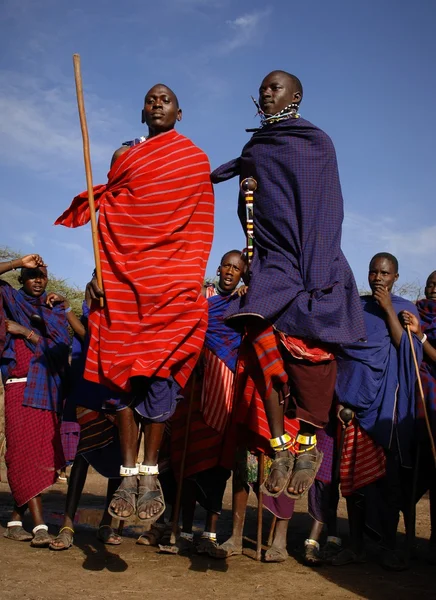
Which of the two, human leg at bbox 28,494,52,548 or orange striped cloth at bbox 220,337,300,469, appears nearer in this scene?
orange striped cloth at bbox 220,337,300,469

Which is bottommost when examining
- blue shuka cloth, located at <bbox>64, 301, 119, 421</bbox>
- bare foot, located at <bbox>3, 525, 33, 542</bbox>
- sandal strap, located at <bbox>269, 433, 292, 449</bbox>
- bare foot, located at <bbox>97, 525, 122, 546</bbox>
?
bare foot, located at <bbox>3, 525, 33, 542</bbox>

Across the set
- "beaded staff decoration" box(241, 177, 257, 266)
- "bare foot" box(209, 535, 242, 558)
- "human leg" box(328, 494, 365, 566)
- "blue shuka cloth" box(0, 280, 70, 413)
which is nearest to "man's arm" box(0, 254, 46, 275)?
"blue shuka cloth" box(0, 280, 70, 413)

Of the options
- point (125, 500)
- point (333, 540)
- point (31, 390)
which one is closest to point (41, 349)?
point (31, 390)

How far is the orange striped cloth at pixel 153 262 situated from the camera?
546 cm

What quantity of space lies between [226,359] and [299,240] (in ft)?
9.99

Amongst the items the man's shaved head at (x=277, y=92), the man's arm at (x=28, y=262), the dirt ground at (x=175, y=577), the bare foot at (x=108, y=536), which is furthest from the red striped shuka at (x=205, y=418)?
the man's shaved head at (x=277, y=92)

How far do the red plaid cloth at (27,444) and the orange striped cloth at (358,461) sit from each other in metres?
3.02

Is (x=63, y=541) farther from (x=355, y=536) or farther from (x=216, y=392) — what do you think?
(x=355, y=536)

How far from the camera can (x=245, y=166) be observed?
562 centimetres

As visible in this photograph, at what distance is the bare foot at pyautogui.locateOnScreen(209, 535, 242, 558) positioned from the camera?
7359 millimetres

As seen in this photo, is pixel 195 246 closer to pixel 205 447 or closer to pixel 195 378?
pixel 195 378

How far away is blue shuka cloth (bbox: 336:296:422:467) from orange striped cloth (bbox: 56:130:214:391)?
99.6 inches

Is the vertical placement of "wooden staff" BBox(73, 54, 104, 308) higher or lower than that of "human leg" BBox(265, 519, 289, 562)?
higher

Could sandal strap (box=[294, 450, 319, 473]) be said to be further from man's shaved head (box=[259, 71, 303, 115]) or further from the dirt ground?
man's shaved head (box=[259, 71, 303, 115])
